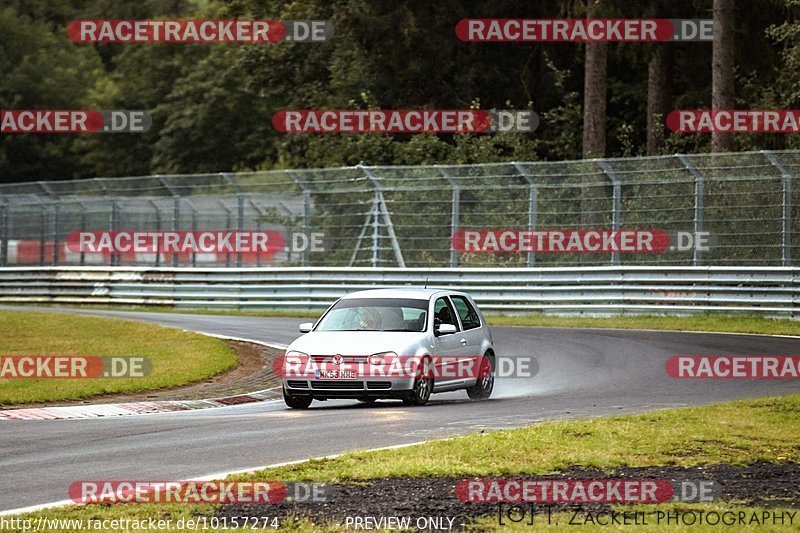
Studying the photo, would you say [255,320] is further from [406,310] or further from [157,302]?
[406,310]

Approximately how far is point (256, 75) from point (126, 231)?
48.5 ft

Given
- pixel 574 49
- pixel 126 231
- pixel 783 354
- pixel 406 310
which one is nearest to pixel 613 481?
pixel 406 310

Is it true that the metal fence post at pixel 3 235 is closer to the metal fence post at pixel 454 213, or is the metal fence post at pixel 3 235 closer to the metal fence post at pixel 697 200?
the metal fence post at pixel 454 213

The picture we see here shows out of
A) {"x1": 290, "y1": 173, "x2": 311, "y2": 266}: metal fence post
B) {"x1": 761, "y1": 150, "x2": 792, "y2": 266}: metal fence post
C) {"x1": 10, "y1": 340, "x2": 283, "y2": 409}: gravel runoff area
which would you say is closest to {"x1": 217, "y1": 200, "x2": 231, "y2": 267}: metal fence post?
{"x1": 290, "y1": 173, "x2": 311, "y2": 266}: metal fence post

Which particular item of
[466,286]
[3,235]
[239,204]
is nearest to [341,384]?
[466,286]

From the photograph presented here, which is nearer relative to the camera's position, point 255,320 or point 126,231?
point 255,320

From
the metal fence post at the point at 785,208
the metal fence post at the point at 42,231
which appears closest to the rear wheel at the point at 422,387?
the metal fence post at the point at 785,208

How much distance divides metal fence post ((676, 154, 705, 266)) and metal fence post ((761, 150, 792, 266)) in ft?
4.77

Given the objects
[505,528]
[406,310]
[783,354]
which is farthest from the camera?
[783,354]

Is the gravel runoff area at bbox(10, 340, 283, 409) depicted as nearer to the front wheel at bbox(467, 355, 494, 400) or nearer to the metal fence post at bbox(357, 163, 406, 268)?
the front wheel at bbox(467, 355, 494, 400)

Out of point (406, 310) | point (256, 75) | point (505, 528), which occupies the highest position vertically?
point (256, 75)

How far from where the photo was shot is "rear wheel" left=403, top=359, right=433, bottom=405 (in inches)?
637

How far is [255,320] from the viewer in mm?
31219

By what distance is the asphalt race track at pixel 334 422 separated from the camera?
10.9 metres
